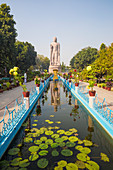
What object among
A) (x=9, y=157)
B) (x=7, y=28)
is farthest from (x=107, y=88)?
(x=7, y=28)

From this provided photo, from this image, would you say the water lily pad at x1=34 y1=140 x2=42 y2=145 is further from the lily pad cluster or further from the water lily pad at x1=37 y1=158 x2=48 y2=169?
the water lily pad at x1=37 y1=158 x2=48 y2=169

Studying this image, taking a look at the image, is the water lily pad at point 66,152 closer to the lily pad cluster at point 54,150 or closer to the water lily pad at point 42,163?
the lily pad cluster at point 54,150

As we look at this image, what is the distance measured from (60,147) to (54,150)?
0.32 meters

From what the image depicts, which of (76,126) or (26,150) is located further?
(76,126)

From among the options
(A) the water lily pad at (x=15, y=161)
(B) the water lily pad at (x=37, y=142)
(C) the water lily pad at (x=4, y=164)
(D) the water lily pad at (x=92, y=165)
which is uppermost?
(B) the water lily pad at (x=37, y=142)

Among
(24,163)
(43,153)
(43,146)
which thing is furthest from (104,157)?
(24,163)

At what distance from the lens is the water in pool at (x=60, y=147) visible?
409 cm

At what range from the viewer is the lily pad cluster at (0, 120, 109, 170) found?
4.05m

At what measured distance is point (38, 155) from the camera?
4520mm

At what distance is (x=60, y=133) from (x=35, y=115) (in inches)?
126

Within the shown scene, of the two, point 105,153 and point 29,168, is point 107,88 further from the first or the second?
point 29,168

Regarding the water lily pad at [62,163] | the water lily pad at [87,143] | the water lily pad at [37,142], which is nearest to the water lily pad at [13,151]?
the water lily pad at [37,142]

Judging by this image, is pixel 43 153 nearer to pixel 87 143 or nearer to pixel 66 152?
pixel 66 152

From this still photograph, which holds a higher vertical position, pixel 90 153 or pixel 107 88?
pixel 107 88
